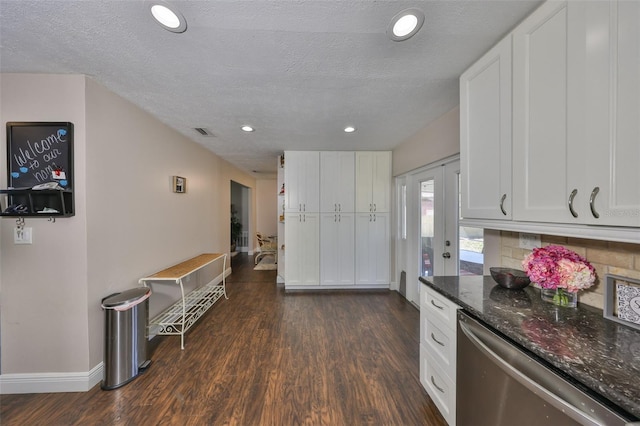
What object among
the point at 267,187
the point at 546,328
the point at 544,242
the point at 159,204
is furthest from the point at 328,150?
the point at 267,187

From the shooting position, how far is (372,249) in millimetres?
3900

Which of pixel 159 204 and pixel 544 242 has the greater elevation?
pixel 159 204

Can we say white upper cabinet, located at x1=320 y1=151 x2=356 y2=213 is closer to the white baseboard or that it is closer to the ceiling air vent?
the ceiling air vent

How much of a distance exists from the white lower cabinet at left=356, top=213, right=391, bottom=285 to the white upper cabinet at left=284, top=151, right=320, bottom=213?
2.82 feet

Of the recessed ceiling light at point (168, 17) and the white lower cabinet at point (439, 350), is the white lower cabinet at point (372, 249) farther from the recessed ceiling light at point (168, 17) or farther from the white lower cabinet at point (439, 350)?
the recessed ceiling light at point (168, 17)

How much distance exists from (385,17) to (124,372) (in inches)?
124

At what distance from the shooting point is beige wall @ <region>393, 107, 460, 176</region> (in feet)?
7.32

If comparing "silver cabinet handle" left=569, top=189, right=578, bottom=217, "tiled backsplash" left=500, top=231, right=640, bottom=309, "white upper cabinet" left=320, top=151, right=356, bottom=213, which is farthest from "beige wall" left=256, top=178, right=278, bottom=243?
"silver cabinet handle" left=569, top=189, right=578, bottom=217

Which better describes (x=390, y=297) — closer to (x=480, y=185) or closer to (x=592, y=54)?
(x=480, y=185)

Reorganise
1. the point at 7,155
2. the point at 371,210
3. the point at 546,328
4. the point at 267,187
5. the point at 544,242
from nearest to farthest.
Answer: the point at 546,328
the point at 544,242
the point at 7,155
the point at 371,210
the point at 267,187

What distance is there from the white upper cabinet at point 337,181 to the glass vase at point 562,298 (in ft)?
9.03

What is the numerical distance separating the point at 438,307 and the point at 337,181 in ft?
8.75

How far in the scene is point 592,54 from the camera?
892 millimetres

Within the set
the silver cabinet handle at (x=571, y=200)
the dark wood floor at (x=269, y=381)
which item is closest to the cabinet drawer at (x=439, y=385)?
the dark wood floor at (x=269, y=381)
